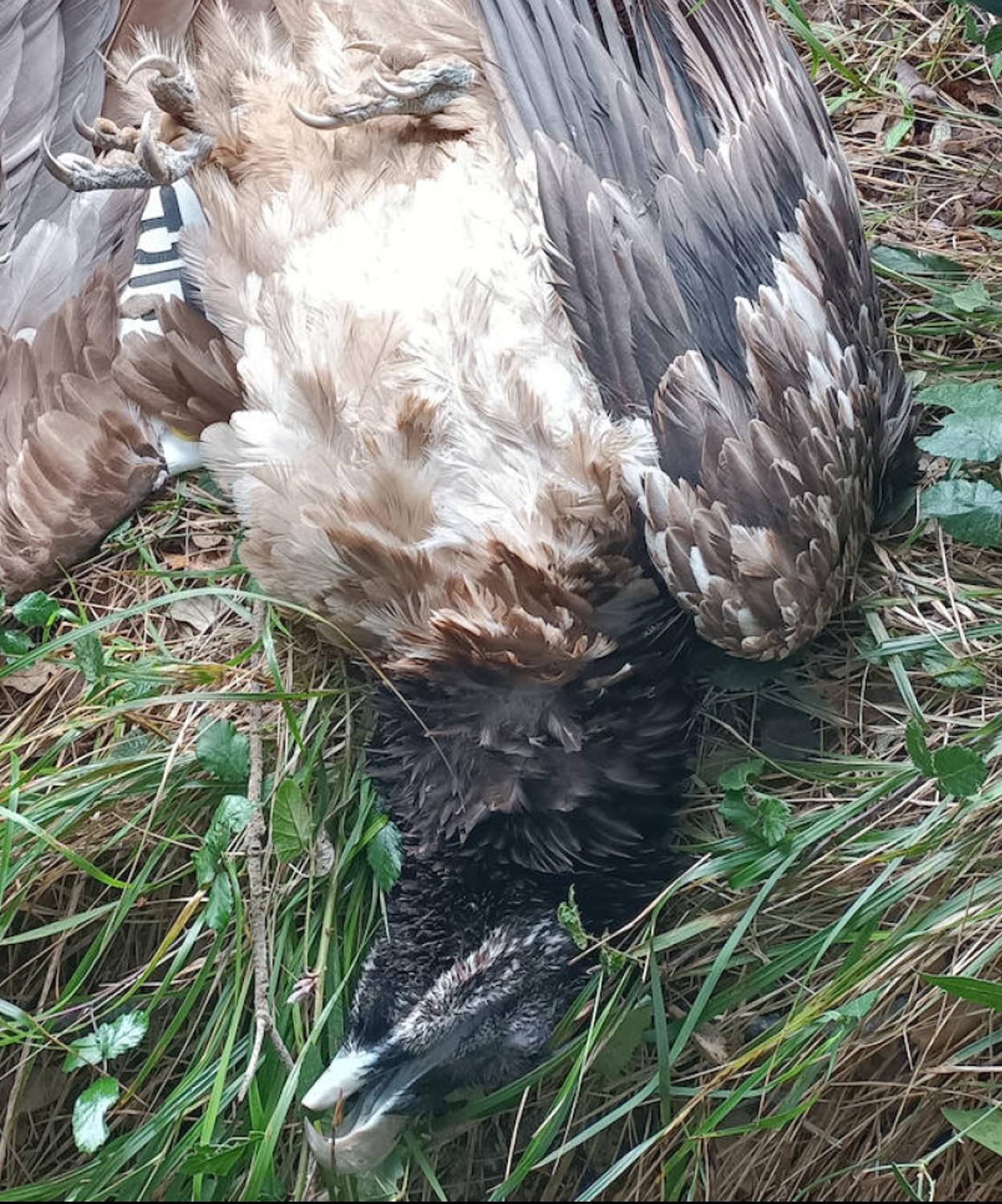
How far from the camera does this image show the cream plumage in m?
2.09

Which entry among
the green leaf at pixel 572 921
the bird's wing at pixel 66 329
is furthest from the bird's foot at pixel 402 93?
the green leaf at pixel 572 921

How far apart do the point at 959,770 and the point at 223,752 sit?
1.24m

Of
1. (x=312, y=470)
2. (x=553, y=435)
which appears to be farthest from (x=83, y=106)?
(x=553, y=435)

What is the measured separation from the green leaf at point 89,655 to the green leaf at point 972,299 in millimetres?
1765

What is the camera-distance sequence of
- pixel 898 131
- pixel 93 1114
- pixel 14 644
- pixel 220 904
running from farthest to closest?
pixel 898 131 → pixel 14 644 → pixel 220 904 → pixel 93 1114

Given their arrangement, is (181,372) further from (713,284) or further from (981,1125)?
(981,1125)

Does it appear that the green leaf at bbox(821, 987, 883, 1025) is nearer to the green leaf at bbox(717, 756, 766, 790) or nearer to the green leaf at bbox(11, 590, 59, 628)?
the green leaf at bbox(717, 756, 766, 790)

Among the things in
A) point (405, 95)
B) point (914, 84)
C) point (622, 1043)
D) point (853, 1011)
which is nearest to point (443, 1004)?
point (622, 1043)

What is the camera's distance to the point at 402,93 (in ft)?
7.55

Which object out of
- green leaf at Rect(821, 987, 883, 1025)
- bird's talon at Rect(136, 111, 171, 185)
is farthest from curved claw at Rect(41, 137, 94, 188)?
green leaf at Rect(821, 987, 883, 1025)

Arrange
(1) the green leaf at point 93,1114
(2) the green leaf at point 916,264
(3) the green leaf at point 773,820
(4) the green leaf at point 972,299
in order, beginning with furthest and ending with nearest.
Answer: (2) the green leaf at point 916,264
(4) the green leaf at point 972,299
(3) the green leaf at point 773,820
(1) the green leaf at point 93,1114

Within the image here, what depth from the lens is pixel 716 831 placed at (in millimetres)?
2309

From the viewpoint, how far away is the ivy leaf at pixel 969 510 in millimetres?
2277

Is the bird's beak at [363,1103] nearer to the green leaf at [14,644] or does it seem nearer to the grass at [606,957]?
the grass at [606,957]
